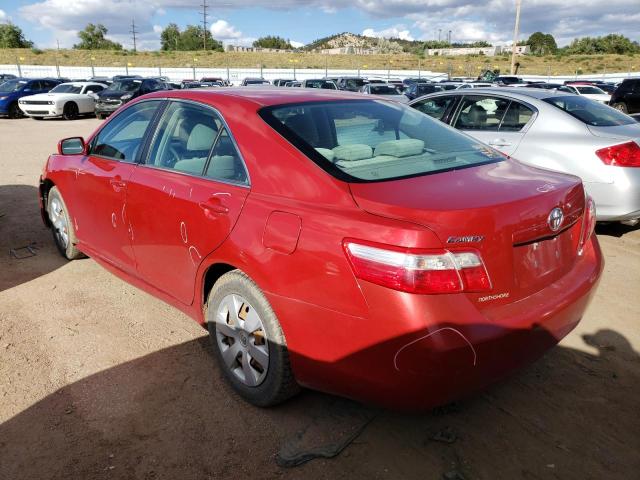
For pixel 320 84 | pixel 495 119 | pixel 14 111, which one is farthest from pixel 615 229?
pixel 14 111

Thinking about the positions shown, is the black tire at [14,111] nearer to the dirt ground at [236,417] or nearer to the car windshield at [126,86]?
the car windshield at [126,86]

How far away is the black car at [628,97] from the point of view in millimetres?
20297

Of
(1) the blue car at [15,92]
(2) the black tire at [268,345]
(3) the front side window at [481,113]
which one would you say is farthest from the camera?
(1) the blue car at [15,92]

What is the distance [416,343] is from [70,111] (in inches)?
899

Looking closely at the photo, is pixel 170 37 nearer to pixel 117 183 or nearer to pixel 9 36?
pixel 9 36

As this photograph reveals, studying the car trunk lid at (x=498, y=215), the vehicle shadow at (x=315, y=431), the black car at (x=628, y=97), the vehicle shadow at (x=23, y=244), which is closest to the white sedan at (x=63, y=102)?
the vehicle shadow at (x=23, y=244)

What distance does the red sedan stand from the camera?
2.14 m

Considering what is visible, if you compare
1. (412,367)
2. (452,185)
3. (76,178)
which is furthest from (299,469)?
(76,178)

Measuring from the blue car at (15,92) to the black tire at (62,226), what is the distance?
2044cm

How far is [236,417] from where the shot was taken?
2801 mm

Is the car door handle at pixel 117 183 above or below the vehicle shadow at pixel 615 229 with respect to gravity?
above

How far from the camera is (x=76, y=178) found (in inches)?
170

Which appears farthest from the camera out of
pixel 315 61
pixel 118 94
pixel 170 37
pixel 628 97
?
pixel 170 37

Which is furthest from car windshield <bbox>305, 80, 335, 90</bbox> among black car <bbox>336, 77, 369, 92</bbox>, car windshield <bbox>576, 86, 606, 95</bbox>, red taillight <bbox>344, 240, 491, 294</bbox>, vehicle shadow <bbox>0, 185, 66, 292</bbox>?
red taillight <bbox>344, 240, 491, 294</bbox>
